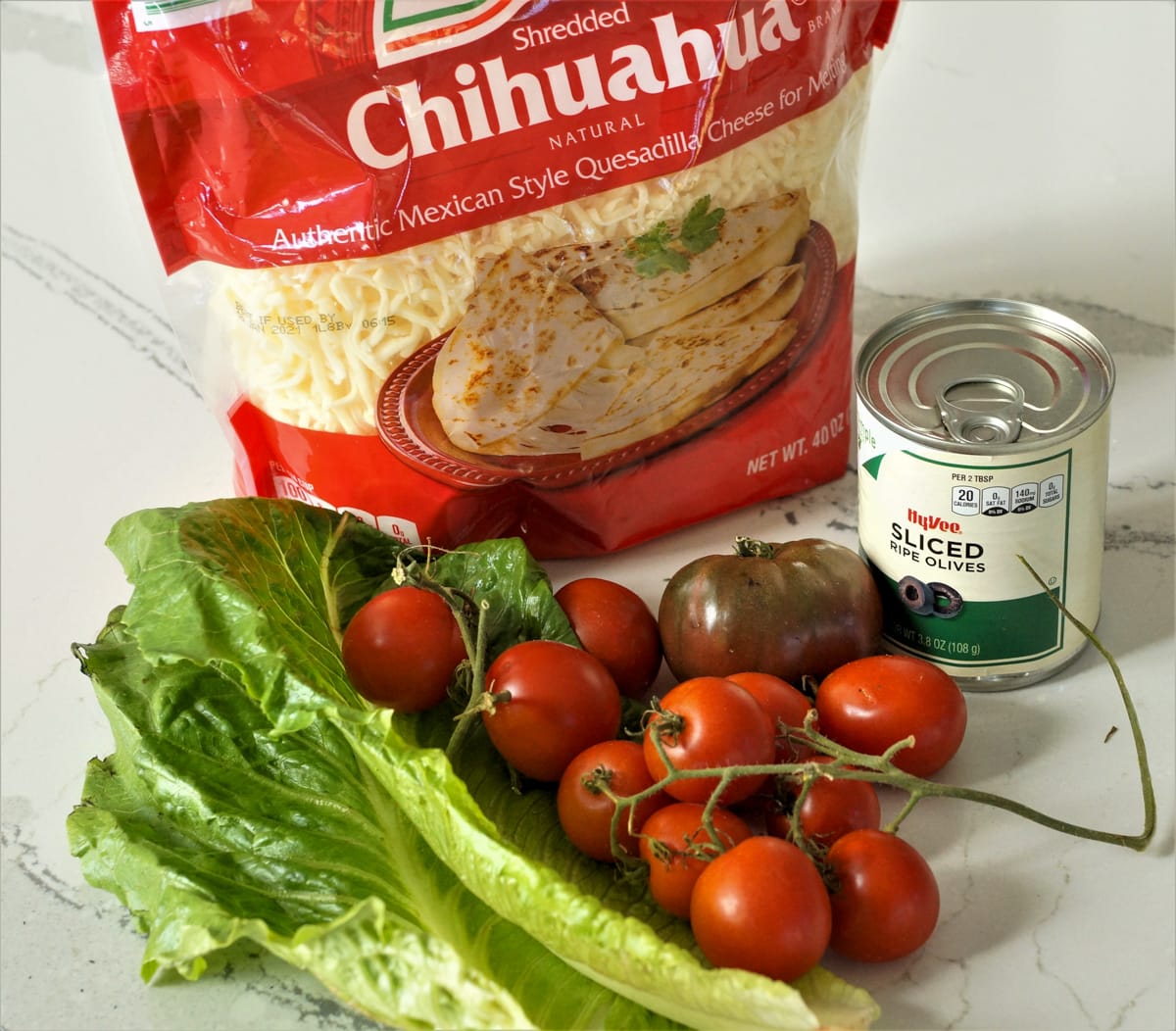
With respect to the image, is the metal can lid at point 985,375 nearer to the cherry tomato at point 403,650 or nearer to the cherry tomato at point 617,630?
the cherry tomato at point 617,630

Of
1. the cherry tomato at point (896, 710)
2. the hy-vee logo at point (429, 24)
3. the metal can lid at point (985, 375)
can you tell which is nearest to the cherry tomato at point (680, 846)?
the cherry tomato at point (896, 710)

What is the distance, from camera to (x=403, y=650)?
1.36 m

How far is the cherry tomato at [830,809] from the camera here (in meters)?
1.23

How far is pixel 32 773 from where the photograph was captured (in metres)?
1.48

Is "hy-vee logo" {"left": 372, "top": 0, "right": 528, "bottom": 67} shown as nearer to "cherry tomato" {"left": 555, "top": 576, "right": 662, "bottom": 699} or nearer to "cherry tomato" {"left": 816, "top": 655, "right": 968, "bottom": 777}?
"cherry tomato" {"left": 555, "top": 576, "right": 662, "bottom": 699}

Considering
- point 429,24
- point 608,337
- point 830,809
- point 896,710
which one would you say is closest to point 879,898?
point 830,809

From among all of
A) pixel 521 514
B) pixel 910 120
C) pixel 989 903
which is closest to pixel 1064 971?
pixel 989 903

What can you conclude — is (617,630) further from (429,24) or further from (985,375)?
(429,24)

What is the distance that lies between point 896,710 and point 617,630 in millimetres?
261

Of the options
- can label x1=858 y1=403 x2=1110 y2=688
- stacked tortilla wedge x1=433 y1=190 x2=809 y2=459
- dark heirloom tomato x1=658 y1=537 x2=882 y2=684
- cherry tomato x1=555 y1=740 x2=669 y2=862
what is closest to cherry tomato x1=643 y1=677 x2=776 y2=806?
cherry tomato x1=555 y1=740 x2=669 y2=862

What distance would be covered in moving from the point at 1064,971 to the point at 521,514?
2.36 ft

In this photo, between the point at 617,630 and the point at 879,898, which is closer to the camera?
the point at 879,898

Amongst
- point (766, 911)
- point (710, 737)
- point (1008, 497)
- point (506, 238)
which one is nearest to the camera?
point (766, 911)

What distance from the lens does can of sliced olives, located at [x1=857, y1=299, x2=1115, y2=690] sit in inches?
52.2
